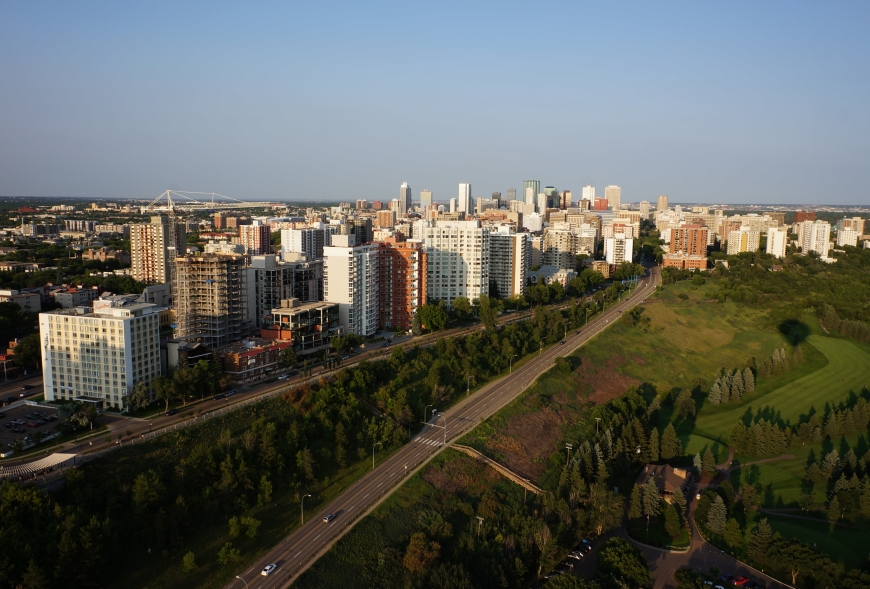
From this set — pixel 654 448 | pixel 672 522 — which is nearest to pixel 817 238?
pixel 654 448

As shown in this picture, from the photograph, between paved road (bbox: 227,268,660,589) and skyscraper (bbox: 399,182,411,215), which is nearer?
paved road (bbox: 227,268,660,589)

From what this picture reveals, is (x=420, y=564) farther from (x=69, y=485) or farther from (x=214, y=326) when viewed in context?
(x=214, y=326)

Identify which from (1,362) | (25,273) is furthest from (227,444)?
(25,273)

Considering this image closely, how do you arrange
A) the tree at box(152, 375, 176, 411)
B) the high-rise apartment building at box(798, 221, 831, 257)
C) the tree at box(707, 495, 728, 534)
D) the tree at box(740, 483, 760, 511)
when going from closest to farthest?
the tree at box(707, 495, 728, 534) < the tree at box(740, 483, 760, 511) < the tree at box(152, 375, 176, 411) < the high-rise apartment building at box(798, 221, 831, 257)

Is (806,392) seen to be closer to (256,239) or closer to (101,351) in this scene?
(101,351)

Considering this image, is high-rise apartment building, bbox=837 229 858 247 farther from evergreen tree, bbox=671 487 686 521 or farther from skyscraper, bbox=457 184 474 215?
evergreen tree, bbox=671 487 686 521

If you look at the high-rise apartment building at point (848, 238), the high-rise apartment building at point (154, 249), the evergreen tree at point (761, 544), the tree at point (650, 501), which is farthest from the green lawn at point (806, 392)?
the high-rise apartment building at point (848, 238)

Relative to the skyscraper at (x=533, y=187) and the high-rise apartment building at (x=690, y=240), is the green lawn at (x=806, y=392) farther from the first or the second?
the skyscraper at (x=533, y=187)

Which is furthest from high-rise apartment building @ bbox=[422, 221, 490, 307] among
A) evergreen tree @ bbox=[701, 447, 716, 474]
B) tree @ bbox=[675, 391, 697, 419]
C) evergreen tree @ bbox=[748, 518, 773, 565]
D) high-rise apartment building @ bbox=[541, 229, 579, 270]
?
evergreen tree @ bbox=[748, 518, 773, 565]
